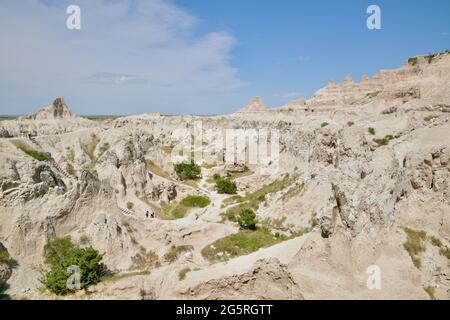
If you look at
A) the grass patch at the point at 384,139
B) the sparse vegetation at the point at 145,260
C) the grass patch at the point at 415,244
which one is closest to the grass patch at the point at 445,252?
the grass patch at the point at 415,244

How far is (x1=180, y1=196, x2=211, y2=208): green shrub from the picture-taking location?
37.0 m

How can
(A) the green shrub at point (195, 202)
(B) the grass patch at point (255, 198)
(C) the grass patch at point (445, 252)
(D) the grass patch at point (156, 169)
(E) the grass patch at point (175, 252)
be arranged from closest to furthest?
1. (C) the grass patch at point (445, 252)
2. (E) the grass patch at point (175, 252)
3. (B) the grass patch at point (255, 198)
4. (A) the green shrub at point (195, 202)
5. (D) the grass patch at point (156, 169)

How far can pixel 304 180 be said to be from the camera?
104 feet

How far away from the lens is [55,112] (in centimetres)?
8575

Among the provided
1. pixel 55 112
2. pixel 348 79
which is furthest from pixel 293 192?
pixel 55 112

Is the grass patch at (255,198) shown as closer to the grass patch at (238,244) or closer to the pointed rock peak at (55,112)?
the grass patch at (238,244)

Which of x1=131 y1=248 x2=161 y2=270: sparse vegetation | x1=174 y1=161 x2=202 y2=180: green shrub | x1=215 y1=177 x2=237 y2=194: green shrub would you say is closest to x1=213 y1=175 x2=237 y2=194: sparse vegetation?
x1=215 y1=177 x2=237 y2=194: green shrub

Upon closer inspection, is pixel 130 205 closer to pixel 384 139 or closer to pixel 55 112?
pixel 384 139

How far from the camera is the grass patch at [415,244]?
43.0 feet

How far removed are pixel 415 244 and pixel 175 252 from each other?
13.1 meters

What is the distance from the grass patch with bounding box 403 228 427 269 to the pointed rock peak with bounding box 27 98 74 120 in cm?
8408

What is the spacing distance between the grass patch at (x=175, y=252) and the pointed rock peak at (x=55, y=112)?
72355mm

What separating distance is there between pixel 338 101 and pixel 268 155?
32666mm
